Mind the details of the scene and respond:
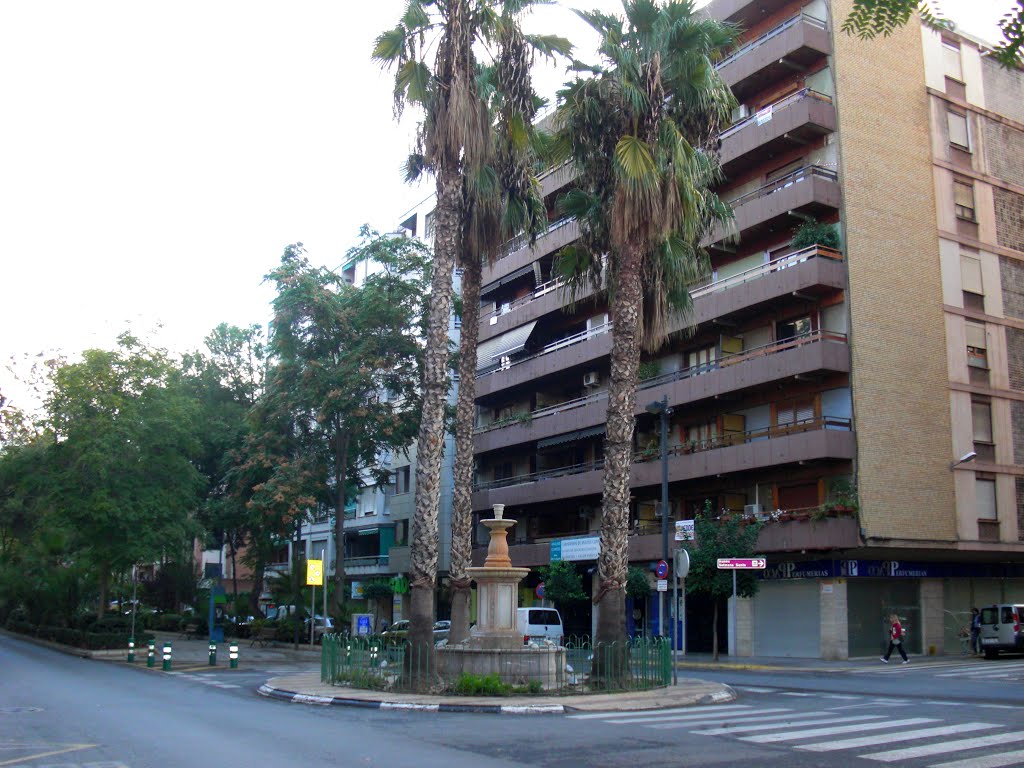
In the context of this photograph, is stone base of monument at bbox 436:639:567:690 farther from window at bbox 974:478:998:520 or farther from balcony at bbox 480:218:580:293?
balcony at bbox 480:218:580:293

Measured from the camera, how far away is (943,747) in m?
11.7

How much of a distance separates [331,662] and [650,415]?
2218cm

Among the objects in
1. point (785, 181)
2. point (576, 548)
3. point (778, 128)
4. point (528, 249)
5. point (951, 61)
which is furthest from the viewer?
point (528, 249)

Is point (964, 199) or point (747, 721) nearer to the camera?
point (747, 721)

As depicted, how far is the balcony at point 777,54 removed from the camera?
35469 millimetres

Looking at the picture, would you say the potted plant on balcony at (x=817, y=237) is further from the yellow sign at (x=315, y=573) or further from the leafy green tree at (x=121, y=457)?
the leafy green tree at (x=121, y=457)

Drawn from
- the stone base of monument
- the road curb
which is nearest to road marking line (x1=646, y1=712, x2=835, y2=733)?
the road curb

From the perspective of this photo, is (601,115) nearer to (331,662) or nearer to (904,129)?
(331,662)

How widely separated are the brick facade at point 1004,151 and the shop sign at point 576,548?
829 inches

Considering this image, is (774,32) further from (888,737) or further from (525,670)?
(888,737)

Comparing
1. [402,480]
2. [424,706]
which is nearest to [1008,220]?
[424,706]

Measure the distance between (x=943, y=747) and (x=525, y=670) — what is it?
→ 345 inches

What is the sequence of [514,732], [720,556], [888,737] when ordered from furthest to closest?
[720,556] < [514,732] < [888,737]

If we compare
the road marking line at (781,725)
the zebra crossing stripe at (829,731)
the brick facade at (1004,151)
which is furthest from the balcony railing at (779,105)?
the zebra crossing stripe at (829,731)
